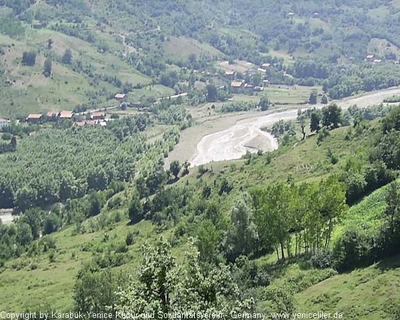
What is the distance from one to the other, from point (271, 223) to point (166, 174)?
8188 cm

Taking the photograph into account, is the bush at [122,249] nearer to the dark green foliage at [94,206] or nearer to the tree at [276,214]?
the dark green foliage at [94,206]

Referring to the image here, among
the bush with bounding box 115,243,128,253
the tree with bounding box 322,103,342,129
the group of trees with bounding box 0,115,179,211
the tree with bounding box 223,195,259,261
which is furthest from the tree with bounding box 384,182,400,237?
the group of trees with bounding box 0,115,179,211

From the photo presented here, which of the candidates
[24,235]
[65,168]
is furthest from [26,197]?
[24,235]

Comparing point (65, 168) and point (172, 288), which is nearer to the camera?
point (172, 288)

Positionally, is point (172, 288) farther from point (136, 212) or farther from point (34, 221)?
point (34, 221)

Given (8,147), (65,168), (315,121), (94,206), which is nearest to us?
(315,121)

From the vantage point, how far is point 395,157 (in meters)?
70.3

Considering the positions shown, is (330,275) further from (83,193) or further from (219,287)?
(83,193)

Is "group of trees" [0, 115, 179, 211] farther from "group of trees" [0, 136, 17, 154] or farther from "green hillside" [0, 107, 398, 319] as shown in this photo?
"green hillside" [0, 107, 398, 319]

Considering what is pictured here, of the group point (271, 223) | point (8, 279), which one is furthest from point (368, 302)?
point (8, 279)

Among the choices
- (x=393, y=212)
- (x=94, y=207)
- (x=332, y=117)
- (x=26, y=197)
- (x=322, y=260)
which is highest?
(x=393, y=212)

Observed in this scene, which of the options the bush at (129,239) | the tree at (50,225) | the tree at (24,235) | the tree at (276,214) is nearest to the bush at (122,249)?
the bush at (129,239)

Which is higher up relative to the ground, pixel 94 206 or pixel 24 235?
pixel 94 206

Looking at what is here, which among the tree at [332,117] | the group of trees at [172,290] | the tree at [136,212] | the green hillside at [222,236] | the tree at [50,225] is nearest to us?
the group of trees at [172,290]
